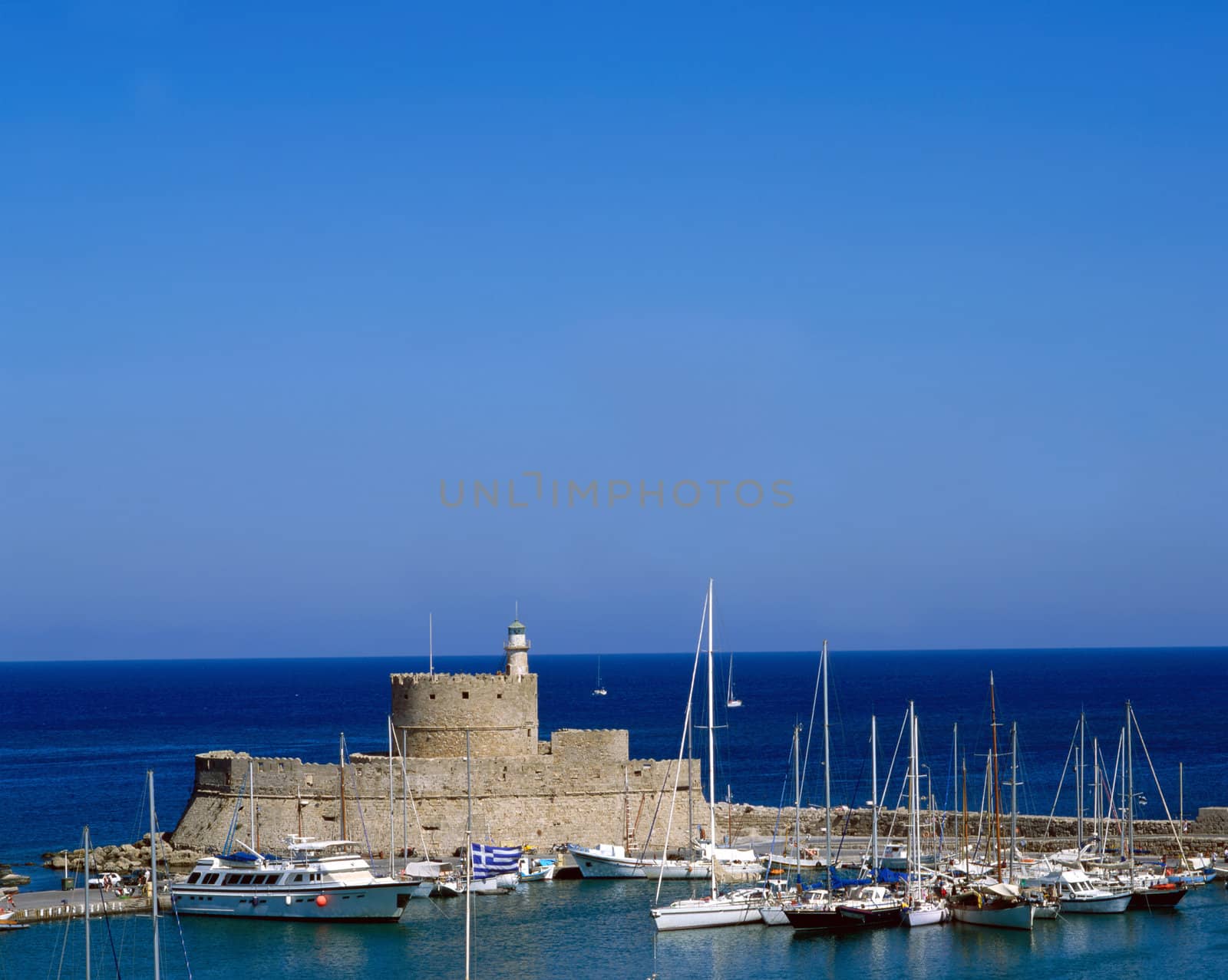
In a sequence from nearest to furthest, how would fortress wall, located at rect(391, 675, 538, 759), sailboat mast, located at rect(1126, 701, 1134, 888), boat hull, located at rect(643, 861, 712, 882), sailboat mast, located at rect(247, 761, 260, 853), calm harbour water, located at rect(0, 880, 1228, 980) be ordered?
calm harbour water, located at rect(0, 880, 1228, 980)
sailboat mast, located at rect(1126, 701, 1134, 888)
boat hull, located at rect(643, 861, 712, 882)
sailboat mast, located at rect(247, 761, 260, 853)
fortress wall, located at rect(391, 675, 538, 759)

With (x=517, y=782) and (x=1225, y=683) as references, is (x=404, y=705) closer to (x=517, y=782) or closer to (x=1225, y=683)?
(x=517, y=782)

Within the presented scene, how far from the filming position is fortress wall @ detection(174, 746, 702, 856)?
128ft

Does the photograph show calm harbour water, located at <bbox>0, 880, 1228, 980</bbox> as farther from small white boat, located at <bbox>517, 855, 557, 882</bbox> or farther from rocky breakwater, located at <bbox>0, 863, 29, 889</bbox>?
rocky breakwater, located at <bbox>0, 863, 29, 889</bbox>

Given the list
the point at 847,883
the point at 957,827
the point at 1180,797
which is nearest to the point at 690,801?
the point at 847,883

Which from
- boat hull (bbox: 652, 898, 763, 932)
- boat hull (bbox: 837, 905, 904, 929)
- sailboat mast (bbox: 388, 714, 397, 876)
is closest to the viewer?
boat hull (bbox: 652, 898, 763, 932)

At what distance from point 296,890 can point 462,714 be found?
716 centimetres

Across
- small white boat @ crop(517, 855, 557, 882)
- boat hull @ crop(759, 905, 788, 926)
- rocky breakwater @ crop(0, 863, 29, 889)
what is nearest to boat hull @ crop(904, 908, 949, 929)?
boat hull @ crop(759, 905, 788, 926)

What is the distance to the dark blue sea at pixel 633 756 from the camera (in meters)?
30.3

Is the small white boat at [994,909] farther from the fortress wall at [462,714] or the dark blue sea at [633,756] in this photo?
the fortress wall at [462,714]

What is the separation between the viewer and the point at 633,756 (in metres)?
72.4

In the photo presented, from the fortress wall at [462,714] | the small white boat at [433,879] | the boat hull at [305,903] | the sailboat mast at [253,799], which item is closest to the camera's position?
the boat hull at [305,903]

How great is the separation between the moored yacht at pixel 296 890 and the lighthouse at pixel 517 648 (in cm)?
880

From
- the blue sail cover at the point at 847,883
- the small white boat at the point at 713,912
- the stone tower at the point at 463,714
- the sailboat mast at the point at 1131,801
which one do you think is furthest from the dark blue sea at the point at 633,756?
the stone tower at the point at 463,714

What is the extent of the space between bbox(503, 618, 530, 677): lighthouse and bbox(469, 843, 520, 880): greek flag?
6604mm
